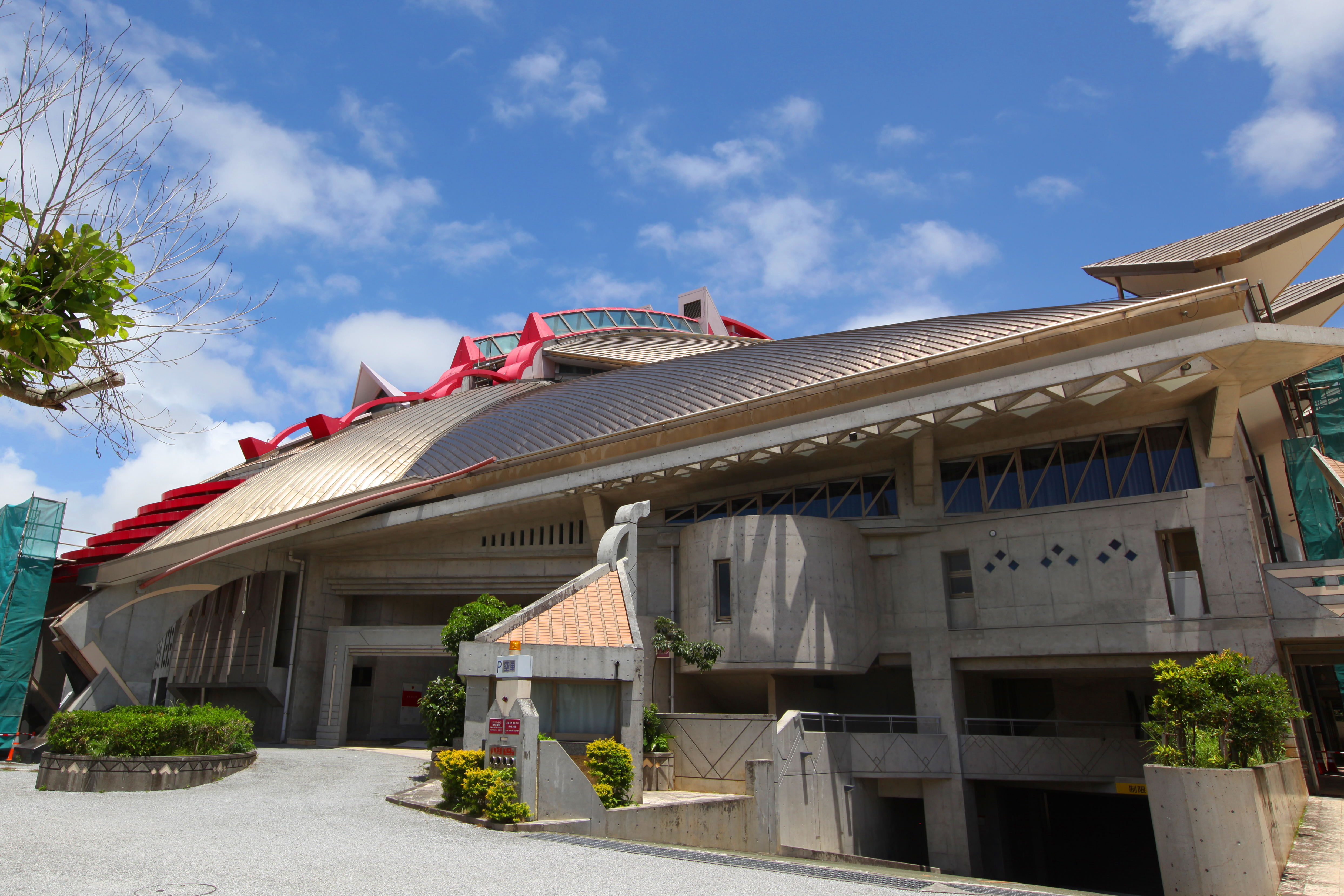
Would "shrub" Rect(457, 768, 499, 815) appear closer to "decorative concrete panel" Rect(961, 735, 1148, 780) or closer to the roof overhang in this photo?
"decorative concrete panel" Rect(961, 735, 1148, 780)

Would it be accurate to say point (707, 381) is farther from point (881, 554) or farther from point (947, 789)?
point (947, 789)

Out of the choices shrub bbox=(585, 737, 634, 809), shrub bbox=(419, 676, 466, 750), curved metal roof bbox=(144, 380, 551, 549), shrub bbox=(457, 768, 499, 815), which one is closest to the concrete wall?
shrub bbox=(419, 676, 466, 750)

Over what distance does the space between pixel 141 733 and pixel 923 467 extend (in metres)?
20.5

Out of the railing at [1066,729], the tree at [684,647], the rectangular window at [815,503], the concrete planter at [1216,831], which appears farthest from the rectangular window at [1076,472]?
the concrete planter at [1216,831]

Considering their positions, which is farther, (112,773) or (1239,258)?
(1239,258)

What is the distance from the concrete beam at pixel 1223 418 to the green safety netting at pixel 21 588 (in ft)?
114

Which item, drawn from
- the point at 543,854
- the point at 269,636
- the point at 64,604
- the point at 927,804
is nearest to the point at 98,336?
the point at 543,854

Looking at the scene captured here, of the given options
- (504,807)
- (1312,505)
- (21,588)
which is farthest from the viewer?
(1312,505)

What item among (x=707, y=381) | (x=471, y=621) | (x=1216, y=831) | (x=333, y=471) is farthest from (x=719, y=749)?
(x=333, y=471)

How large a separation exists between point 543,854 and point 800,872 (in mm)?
3269

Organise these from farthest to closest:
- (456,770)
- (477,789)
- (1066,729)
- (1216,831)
Answer: (1066,729) < (456,770) < (477,789) < (1216,831)

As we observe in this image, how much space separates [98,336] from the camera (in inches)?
256

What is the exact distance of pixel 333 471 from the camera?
1299 inches

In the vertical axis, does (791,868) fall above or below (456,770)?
below
